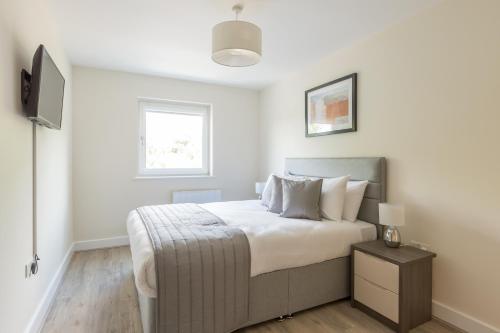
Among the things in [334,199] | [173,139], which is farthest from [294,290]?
[173,139]

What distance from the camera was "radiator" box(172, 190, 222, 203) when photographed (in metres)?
4.06

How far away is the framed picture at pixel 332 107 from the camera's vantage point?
287 centimetres

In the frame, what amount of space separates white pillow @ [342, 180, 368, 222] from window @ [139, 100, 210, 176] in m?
2.51

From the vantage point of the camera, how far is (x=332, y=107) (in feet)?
10.2

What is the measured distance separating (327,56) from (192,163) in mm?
2505

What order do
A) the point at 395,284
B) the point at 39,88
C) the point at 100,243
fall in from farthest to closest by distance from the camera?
the point at 100,243 → the point at 395,284 → the point at 39,88

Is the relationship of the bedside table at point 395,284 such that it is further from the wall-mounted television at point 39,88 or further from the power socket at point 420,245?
the wall-mounted television at point 39,88

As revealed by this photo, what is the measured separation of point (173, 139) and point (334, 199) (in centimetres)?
268

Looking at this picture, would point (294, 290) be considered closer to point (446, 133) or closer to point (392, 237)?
point (392, 237)

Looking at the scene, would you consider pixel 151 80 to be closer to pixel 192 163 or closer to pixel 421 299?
pixel 192 163

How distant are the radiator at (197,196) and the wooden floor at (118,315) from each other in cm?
144

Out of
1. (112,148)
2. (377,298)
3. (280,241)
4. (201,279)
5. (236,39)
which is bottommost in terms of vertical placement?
(377,298)

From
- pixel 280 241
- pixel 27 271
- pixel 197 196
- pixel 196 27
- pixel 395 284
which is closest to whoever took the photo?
pixel 27 271

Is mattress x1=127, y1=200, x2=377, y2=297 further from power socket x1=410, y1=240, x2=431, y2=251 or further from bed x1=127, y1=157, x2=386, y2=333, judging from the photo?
power socket x1=410, y1=240, x2=431, y2=251
